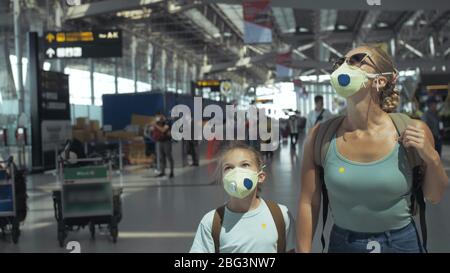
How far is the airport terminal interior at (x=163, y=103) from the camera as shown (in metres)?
4.47

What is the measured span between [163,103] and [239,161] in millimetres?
17618

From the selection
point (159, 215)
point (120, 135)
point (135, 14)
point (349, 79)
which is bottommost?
point (159, 215)

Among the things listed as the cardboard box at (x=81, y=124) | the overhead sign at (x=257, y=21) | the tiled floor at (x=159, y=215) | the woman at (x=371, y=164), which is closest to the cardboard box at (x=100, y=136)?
the cardboard box at (x=81, y=124)

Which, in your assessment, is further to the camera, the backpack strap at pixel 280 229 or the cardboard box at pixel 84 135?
the cardboard box at pixel 84 135

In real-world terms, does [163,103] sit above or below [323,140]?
above

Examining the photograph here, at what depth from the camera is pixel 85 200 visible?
19.3 feet

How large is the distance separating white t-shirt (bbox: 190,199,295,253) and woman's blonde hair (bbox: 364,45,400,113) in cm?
59

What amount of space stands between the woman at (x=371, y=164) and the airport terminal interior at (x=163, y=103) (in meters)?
0.03

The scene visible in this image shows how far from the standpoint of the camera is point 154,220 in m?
7.04

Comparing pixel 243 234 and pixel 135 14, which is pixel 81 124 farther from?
pixel 243 234

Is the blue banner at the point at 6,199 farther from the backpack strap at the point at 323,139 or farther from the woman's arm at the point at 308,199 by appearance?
the backpack strap at the point at 323,139

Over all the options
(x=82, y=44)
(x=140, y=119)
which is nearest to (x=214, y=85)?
(x=140, y=119)

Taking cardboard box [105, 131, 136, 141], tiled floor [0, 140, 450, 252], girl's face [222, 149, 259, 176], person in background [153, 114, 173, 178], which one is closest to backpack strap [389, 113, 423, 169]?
girl's face [222, 149, 259, 176]
